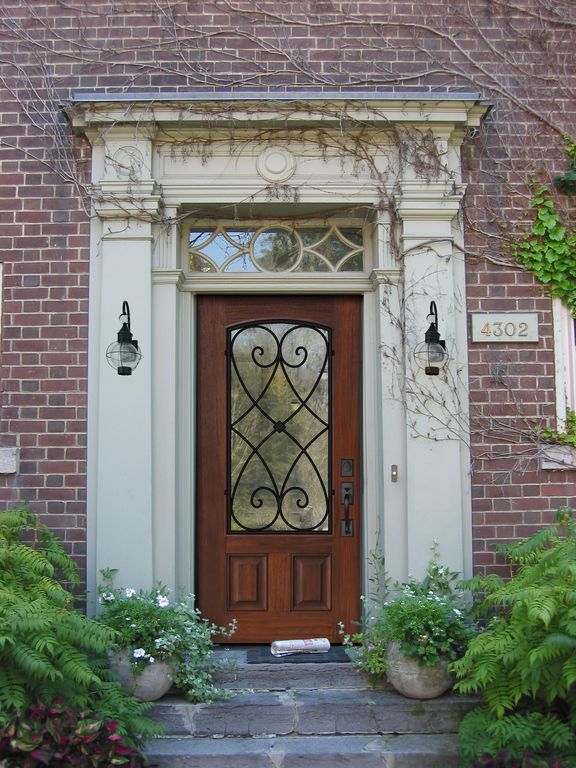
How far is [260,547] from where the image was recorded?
5.59 meters

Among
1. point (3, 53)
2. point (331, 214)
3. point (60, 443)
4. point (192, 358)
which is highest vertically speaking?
point (3, 53)

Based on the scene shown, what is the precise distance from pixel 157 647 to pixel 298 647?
3.67 ft

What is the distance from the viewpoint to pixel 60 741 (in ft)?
12.2

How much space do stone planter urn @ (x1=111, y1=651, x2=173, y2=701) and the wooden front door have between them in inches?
40.5

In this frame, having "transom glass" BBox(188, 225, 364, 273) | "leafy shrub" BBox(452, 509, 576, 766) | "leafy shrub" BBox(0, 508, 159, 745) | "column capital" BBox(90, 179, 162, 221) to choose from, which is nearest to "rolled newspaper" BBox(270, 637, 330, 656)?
"leafy shrub" BBox(0, 508, 159, 745)

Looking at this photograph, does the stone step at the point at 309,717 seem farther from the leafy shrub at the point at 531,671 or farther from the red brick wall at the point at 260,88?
the red brick wall at the point at 260,88

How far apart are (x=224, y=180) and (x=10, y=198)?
146cm

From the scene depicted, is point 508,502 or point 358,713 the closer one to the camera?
point 358,713

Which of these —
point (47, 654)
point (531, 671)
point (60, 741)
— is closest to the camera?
point (60, 741)

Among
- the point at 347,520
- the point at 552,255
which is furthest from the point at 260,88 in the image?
the point at 347,520

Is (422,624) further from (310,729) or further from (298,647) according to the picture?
(298,647)

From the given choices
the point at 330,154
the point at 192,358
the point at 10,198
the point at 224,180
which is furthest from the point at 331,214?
the point at 10,198

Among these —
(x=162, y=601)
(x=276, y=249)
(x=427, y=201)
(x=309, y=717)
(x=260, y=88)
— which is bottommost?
(x=309, y=717)

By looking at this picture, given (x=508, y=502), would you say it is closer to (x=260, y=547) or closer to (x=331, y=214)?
(x=260, y=547)
